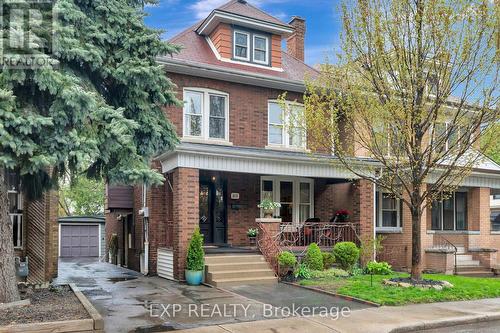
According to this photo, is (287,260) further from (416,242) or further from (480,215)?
(480,215)

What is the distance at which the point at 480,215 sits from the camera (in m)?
19.9

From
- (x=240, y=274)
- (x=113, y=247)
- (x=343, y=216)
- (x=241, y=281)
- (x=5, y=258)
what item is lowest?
(x=113, y=247)

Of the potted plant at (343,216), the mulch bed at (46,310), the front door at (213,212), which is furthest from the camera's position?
the potted plant at (343,216)

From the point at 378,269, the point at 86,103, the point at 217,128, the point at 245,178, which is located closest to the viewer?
the point at 86,103

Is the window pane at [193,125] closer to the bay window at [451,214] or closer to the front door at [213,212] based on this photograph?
the front door at [213,212]

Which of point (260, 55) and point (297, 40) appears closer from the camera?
point (260, 55)

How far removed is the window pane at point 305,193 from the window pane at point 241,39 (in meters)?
5.80

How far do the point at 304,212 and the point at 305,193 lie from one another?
73 cm

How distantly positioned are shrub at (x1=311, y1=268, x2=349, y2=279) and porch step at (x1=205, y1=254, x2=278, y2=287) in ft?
3.87

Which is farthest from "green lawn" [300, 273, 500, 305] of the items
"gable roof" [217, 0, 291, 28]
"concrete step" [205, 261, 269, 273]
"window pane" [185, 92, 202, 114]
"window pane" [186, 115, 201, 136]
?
"gable roof" [217, 0, 291, 28]

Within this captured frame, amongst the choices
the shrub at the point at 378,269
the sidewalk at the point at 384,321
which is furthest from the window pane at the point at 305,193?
the sidewalk at the point at 384,321

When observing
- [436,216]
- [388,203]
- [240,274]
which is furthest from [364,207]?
[240,274]

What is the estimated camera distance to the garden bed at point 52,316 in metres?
7.48

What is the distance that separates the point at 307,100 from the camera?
1298cm
